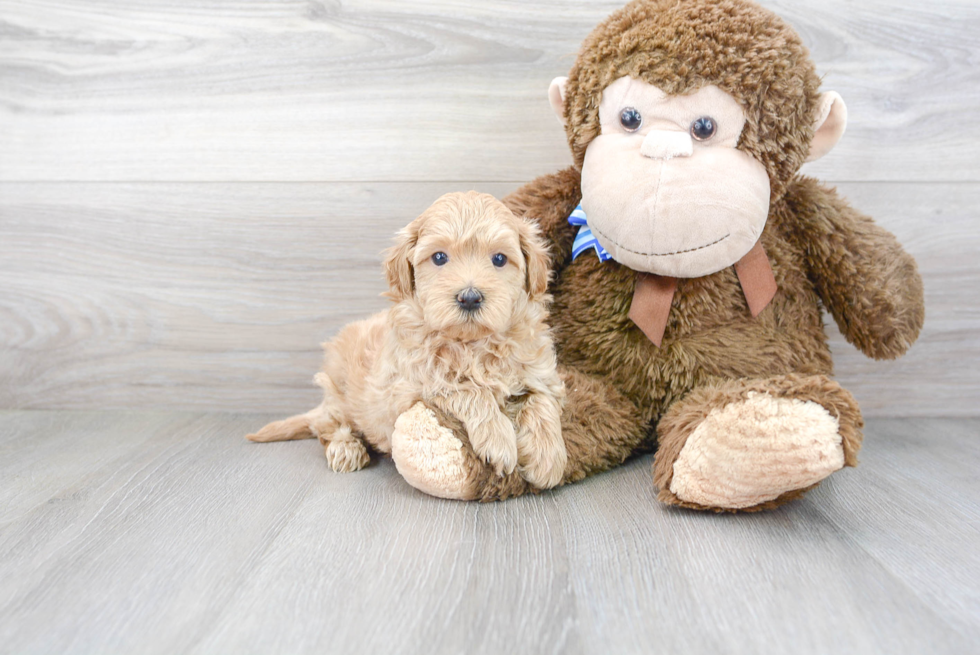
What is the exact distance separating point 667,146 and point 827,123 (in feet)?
1.02

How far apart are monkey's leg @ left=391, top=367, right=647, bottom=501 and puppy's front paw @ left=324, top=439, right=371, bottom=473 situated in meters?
0.20

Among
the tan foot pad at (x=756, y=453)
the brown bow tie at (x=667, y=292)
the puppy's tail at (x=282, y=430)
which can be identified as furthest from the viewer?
the puppy's tail at (x=282, y=430)

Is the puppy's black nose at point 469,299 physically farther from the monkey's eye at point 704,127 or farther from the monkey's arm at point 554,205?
the monkey's eye at point 704,127

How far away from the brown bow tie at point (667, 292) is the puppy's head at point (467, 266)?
0.68 ft

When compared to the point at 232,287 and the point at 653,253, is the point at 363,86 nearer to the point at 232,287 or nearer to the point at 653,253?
the point at 232,287

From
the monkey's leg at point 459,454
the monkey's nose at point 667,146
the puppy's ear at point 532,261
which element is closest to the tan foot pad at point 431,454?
the monkey's leg at point 459,454

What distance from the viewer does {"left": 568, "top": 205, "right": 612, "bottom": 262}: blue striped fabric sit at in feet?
4.02

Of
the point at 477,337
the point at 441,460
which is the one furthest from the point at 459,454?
the point at 477,337

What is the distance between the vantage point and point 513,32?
1.48 m

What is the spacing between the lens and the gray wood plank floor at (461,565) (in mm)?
735

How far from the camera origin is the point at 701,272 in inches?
43.9

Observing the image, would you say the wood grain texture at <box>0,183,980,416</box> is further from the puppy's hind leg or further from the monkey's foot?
the monkey's foot

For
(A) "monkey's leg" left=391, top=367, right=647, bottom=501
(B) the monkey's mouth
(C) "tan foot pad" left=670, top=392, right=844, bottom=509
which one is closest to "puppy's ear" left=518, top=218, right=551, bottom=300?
(B) the monkey's mouth

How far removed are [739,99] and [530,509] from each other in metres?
0.71
